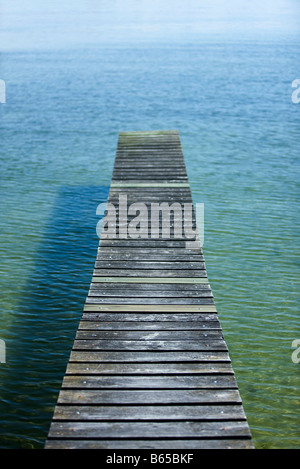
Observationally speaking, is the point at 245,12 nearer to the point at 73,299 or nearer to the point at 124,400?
the point at 73,299

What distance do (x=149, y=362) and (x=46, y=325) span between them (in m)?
2.99

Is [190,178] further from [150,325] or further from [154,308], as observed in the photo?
[150,325]

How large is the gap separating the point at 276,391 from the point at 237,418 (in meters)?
2.29

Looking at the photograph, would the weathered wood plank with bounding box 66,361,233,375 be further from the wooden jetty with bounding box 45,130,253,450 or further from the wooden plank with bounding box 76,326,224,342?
the wooden plank with bounding box 76,326,224,342

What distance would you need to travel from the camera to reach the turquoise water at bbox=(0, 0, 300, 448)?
21.5ft

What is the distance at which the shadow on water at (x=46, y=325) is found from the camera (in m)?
5.82

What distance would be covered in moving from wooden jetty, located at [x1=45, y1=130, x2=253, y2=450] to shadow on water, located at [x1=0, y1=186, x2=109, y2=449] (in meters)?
1.21

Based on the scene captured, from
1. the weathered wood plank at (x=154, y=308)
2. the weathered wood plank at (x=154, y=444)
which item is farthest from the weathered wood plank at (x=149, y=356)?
the weathered wood plank at (x=154, y=444)

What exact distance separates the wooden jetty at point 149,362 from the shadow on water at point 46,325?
3.98 ft

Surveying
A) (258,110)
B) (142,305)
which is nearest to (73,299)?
(142,305)

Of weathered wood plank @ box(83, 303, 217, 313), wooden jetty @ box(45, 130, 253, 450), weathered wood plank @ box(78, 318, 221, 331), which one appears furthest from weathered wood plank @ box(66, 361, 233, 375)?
weathered wood plank @ box(83, 303, 217, 313)

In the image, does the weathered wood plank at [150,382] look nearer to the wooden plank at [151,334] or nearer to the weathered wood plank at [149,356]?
the weathered wood plank at [149,356]

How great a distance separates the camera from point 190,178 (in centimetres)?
1288

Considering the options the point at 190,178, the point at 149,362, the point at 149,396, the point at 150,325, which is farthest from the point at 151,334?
the point at 190,178
